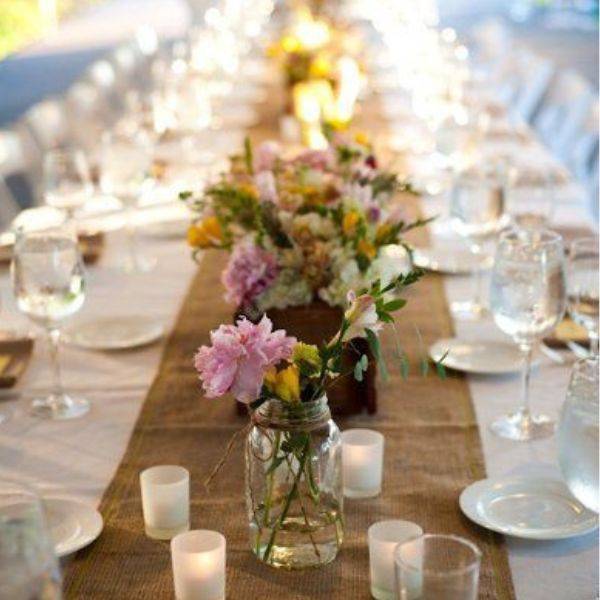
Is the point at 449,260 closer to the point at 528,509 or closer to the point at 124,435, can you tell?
the point at 124,435

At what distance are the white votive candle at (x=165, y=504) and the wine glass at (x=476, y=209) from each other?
0.95 meters

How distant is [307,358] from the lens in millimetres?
1269

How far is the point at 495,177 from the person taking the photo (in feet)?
7.76

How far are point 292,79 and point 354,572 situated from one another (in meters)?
3.30

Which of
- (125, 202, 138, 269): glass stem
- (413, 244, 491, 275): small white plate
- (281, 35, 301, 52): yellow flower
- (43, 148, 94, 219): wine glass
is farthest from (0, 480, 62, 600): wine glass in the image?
(281, 35, 301, 52): yellow flower

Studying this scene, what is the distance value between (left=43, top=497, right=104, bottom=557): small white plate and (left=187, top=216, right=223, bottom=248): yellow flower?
596 millimetres

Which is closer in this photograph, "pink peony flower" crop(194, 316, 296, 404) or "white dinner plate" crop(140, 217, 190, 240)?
"pink peony flower" crop(194, 316, 296, 404)

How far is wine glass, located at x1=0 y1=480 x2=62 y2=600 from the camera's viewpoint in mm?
A: 814

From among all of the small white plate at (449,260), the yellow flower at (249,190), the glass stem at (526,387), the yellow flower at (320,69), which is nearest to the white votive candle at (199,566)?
the glass stem at (526,387)

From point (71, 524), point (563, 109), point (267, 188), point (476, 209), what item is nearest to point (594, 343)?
point (476, 209)

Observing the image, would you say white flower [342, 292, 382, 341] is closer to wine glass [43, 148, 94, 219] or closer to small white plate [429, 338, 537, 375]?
small white plate [429, 338, 537, 375]

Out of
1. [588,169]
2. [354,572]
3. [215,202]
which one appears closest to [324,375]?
[354,572]

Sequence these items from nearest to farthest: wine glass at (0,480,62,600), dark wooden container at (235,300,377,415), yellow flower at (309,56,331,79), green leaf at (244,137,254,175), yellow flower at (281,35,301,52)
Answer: wine glass at (0,480,62,600)
dark wooden container at (235,300,377,415)
green leaf at (244,137,254,175)
yellow flower at (309,56,331,79)
yellow flower at (281,35,301,52)

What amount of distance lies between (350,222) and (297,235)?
3.1 inches
